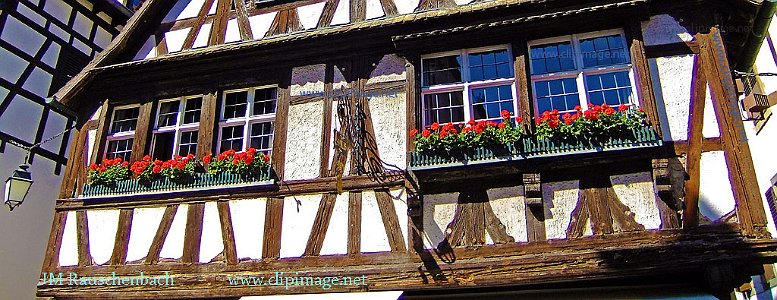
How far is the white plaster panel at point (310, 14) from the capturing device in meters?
9.21

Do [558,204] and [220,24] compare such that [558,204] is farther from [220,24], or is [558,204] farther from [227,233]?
[220,24]

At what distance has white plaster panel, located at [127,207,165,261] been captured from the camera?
8.41m

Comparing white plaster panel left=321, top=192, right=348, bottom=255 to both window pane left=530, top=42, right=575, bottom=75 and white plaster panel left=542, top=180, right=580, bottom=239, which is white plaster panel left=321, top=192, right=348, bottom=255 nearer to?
white plaster panel left=542, top=180, right=580, bottom=239

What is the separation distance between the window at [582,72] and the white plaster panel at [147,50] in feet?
20.4

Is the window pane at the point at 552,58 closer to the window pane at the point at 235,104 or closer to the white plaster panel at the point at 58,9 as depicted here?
the window pane at the point at 235,104

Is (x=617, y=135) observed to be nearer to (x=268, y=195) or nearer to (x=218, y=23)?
(x=268, y=195)

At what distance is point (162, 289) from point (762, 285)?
1094 cm

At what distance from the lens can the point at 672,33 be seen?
24.3ft

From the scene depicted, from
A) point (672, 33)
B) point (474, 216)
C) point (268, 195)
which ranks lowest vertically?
point (474, 216)

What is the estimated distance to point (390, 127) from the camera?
7.95m

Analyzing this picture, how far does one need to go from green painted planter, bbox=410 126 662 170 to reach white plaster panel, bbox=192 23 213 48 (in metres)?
4.40

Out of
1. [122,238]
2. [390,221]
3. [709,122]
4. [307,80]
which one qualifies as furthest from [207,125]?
[709,122]

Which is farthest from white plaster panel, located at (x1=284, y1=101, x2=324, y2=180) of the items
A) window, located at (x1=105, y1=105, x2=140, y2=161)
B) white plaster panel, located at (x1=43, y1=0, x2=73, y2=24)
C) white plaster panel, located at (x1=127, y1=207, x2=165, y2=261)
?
white plaster panel, located at (x1=43, y1=0, x2=73, y2=24)

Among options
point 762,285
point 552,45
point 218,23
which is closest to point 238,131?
point 218,23
